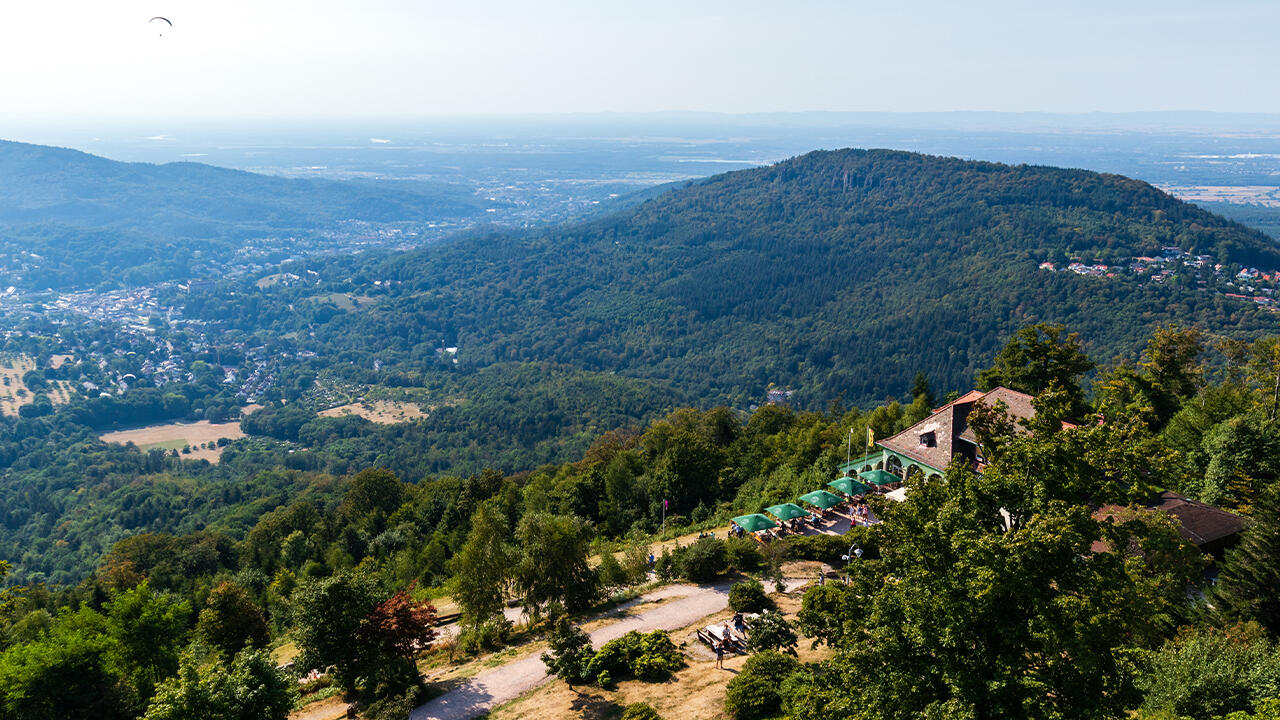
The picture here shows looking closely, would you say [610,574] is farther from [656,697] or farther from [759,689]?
[759,689]

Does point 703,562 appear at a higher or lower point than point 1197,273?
lower

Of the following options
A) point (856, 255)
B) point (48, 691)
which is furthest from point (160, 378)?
point (856, 255)

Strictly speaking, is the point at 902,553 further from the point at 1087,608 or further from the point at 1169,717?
the point at 1169,717

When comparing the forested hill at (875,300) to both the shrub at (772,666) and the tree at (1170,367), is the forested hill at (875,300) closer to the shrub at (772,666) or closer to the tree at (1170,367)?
the tree at (1170,367)

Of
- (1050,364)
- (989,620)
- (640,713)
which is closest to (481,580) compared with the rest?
(640,713)

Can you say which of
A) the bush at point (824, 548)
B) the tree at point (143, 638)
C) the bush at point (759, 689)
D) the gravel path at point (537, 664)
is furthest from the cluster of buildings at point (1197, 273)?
the tree at point (143, 638)

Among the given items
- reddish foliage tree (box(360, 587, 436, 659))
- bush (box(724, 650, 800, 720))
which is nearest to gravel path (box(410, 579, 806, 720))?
reddish foliage tree (box(360, 587, 436, 659))

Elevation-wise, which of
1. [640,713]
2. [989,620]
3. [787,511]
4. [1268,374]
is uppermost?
[989,620]
